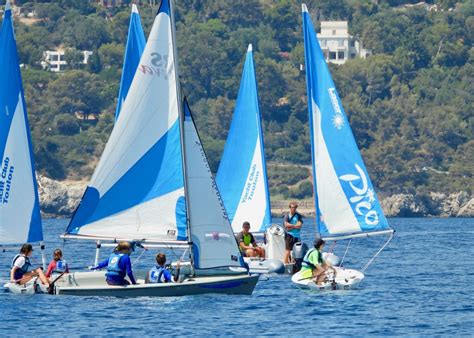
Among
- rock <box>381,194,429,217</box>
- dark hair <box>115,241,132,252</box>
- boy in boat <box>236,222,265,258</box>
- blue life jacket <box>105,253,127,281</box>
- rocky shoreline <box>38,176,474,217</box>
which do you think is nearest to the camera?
dark hair <box>115,241,132,252</box>

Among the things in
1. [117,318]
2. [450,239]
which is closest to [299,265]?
[117,318]

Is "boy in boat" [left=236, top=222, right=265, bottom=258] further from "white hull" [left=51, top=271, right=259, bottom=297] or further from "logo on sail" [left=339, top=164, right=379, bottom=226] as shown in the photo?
"white hull" [left=51, top=271, right=259, bottom=297]

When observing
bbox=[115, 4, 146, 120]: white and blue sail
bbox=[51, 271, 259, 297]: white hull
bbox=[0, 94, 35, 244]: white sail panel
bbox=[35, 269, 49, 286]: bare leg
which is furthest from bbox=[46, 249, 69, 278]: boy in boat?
bbox=[115, 4, 146, 120]: white and blue sail

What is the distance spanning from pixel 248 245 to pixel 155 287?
27.5 ft

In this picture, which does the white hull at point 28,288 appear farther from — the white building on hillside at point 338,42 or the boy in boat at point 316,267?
the white building on hillside at point 338,42

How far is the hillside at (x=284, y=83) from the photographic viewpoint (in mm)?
129875

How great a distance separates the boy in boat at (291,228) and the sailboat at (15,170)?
668 cm

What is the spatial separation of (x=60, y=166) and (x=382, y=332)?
327ft

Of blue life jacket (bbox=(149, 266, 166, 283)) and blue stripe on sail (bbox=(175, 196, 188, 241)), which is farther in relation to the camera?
blue stripe on sail (bbox=(175, 196, 188, 241))

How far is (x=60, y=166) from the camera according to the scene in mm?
125625

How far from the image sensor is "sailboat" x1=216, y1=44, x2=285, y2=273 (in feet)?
136

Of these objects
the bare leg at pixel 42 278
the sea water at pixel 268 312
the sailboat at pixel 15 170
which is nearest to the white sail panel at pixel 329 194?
the sea water at pixel 268 312

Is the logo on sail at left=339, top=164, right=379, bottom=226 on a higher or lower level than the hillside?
lower

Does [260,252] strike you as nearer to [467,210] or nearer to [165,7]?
[165,7]
